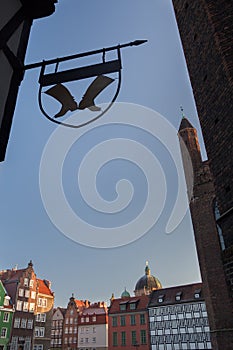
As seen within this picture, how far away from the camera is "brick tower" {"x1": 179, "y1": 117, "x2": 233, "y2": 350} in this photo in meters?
13.9

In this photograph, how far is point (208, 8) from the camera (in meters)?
6.44

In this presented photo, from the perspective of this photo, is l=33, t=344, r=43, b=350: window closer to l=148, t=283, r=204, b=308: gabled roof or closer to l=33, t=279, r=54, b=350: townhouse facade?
l=33, t=279, r=54, b=350: townhouse facade

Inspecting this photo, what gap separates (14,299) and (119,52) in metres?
33.9

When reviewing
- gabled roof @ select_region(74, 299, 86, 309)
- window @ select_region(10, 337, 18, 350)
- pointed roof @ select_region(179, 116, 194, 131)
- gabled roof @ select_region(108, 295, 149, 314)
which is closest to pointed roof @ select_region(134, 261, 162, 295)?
gabled roof @ select_region(74, 299, 86, 309)

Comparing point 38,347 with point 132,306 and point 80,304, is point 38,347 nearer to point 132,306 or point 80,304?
point 132,306

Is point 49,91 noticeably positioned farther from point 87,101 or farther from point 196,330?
point 196,330

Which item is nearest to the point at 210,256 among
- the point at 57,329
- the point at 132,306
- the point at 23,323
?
the point at 23,323

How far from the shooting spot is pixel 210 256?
52.2ft

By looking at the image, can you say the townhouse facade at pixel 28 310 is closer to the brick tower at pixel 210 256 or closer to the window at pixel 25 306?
the window at pixel 25 306

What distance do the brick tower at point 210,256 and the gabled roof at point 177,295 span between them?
81.0 feet

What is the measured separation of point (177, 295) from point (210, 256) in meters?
27.8

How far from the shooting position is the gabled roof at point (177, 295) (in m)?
39.4

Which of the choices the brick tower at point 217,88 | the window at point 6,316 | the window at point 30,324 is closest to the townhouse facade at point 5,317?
the window at point 6,316

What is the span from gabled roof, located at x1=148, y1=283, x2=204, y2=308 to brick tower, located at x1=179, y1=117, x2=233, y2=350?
972 inches
